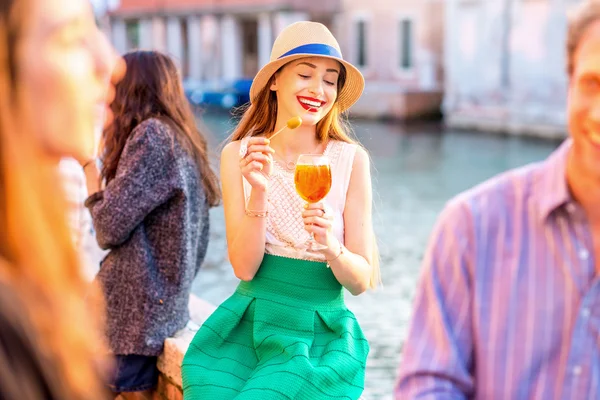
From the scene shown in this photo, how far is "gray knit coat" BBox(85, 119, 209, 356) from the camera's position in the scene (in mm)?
3135

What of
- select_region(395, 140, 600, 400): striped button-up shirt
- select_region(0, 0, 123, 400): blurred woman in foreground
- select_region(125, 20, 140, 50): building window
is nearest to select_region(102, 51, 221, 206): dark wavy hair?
select_region(395, 140, 600, 400): striped button-up shirt

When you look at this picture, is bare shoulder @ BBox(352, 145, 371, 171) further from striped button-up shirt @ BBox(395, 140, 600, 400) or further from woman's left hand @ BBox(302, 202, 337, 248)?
striped button-up shirt @ BBox(395, 140, 600, 400)

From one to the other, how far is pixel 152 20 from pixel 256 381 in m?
47.2

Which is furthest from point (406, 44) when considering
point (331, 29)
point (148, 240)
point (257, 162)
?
point (257, 162)

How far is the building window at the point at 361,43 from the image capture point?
38281 millimetres

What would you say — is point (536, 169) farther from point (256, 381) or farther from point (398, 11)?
point (398, 11)

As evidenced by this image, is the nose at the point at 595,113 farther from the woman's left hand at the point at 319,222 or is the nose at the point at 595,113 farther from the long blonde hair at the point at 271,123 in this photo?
the long blonde hair at the point at 271,123

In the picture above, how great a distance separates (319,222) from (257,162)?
0.90ft

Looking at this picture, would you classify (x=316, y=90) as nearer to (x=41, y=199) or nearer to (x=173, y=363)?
(x=173, y=363)

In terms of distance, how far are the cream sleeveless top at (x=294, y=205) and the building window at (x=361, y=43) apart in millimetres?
35859

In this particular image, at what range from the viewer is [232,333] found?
9.03 feet

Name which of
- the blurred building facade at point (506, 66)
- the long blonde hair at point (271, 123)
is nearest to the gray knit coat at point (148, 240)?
the long blonde hair at point (271, 123)

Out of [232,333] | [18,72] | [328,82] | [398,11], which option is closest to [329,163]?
[328,82]

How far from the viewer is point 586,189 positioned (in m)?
1.58
